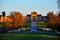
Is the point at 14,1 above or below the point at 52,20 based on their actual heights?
above

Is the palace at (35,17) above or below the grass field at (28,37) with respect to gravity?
above

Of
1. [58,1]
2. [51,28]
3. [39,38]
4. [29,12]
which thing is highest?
[58,1]

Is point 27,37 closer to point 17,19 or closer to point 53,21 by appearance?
point 17,19

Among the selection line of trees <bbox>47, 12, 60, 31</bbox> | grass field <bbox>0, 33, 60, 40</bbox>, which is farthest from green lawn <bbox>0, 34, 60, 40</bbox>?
line of trees <bbox>47, 12, 60, 31</bbox>

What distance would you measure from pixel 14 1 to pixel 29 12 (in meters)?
0.24

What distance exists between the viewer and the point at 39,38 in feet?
5.56

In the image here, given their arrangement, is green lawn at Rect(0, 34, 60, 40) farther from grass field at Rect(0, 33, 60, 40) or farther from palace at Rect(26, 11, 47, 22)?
palace at Rect(26, 11, 47, 22)

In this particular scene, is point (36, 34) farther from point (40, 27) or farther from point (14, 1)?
point (14, 1)

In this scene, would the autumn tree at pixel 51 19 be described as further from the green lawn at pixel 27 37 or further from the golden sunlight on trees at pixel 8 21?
the golden sunlight on trees at pixel 8 21

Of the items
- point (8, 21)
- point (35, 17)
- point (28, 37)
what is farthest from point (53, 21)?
point (8, 21)

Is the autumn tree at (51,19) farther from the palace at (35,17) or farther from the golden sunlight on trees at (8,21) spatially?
the golden sunlight on trees at (8,21)

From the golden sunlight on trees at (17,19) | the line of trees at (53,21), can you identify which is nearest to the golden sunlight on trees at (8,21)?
the golden sunlight on trees at (17,19)

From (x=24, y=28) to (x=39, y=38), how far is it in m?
0.23

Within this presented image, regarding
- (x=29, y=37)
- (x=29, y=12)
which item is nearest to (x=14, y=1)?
(x=29, y=12)
